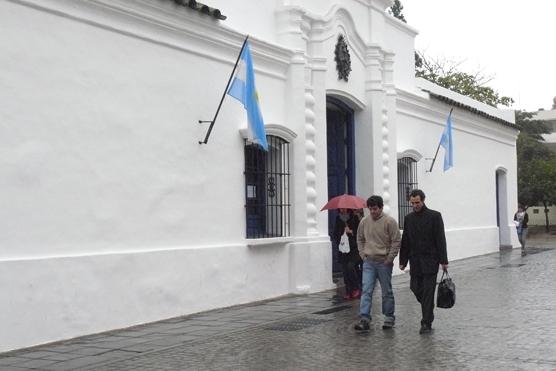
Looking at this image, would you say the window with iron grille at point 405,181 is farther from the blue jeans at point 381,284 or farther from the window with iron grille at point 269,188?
the blue jeans at point 381,284

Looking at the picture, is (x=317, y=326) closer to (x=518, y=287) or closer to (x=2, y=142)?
(x=2, y=142)

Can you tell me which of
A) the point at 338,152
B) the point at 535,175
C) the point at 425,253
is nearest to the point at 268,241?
the point at 425,253

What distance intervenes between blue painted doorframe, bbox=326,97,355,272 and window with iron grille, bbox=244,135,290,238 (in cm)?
222

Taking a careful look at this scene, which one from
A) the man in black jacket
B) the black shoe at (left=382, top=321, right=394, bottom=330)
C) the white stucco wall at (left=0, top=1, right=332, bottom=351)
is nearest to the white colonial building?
the white stucco wall at (left=0, top=1, right=332, bottom=351)

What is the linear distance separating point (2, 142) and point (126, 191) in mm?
1978

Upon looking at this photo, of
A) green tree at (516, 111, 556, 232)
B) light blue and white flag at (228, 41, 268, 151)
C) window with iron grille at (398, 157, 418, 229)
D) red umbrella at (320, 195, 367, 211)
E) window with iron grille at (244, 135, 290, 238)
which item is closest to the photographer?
light blue and white flag at (228, 41, 268, 151)

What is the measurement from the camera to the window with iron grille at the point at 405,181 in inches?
708

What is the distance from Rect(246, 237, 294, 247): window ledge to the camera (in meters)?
11.9

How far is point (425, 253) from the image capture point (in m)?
9.05

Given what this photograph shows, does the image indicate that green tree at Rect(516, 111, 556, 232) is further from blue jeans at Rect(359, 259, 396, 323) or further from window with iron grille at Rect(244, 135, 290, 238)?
blue jeans at Rect(359, 259, 396, 323)

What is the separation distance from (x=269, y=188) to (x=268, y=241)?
1.02 meters

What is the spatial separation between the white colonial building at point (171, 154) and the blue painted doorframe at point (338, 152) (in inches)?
1.7

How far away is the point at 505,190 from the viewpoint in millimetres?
25172

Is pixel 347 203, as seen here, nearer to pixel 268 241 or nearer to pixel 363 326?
pixel 268 241
